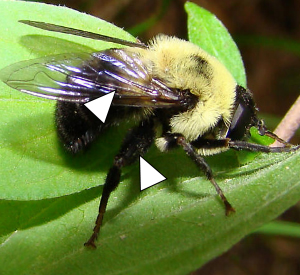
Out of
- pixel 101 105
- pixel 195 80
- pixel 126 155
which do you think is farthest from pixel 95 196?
pixel 195 80

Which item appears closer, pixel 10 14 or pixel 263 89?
pixel 10 14

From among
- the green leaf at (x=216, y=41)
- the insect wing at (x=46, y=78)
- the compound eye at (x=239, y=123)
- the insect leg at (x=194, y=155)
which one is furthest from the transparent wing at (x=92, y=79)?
the green leaf at (x=216, y=41)

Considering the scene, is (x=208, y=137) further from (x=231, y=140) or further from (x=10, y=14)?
(x=10, y=14)

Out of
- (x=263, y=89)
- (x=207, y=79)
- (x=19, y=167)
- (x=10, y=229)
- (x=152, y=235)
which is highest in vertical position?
(x=207, y=79)

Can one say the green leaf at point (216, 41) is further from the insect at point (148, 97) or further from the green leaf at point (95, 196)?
the green leaf at point (95, 196)

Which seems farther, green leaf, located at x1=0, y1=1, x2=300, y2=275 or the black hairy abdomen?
the black hairy abdomen

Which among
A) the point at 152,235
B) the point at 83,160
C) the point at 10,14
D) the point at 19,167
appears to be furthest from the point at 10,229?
the point at 10,14

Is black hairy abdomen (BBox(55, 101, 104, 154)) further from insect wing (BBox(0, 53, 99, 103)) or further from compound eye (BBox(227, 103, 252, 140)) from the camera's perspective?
compound eye (BBox(227, 103, 252, 140))

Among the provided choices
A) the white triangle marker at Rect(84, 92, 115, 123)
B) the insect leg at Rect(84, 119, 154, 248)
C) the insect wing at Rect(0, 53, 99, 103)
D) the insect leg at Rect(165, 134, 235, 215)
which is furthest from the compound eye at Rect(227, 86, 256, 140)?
the insect wing at Rect(0, 53, 99, 103)
